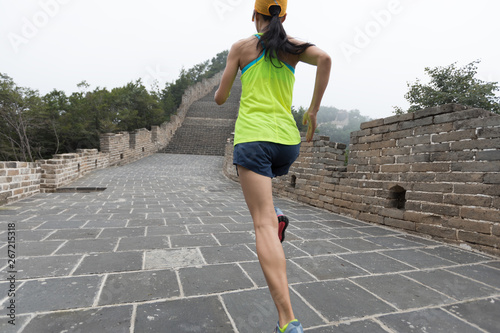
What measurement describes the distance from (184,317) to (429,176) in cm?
315

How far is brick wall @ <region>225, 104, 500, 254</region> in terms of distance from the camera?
2.71 meters

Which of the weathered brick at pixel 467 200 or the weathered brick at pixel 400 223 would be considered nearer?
the weathered brick at pixel 467 200

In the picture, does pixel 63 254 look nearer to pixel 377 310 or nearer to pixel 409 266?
pixel 377 310

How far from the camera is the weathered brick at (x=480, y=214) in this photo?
2617 mm

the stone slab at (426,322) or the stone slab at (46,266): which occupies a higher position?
the stone slab at (426,322)

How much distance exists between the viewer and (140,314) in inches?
57.5

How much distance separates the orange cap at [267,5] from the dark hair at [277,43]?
70 millimetres

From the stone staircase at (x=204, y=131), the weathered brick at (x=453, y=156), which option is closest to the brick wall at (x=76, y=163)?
the stone staircase at (x=204, y=131)

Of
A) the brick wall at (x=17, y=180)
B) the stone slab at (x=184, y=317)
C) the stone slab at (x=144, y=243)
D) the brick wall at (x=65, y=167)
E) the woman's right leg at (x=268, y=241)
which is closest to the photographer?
the woman's right leg at (x=268, y=241)

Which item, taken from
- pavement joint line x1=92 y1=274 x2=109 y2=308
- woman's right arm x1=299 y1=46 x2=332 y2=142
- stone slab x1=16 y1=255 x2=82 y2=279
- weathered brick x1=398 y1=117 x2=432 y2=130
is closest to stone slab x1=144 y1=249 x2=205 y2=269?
pavement joint line x1=92 y1=274 x2=109 y2=308

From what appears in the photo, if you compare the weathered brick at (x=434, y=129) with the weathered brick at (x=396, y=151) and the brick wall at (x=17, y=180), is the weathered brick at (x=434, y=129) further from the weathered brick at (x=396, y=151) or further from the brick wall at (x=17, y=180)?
the brick wall at (x=17, y=180)

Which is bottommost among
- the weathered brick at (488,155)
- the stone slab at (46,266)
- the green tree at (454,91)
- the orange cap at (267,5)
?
the stone slab at (46,266)

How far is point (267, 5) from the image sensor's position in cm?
137

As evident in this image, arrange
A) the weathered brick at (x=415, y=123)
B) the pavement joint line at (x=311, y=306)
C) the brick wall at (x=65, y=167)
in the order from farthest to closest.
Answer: the brick wall at (x=65, y=167) < the weathered brick at (x=415, y=123) < the pavement joint line at (x=311, y=306)
